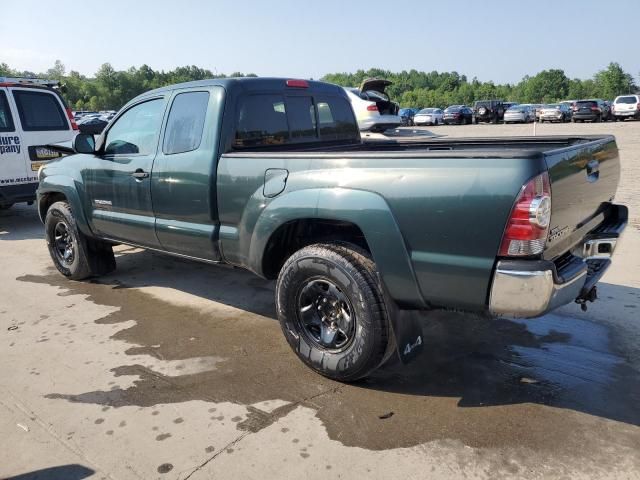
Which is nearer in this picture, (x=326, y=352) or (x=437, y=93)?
(x=326, y=352)

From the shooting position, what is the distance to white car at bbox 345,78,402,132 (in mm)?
15516

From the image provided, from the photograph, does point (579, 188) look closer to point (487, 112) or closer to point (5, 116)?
point (5, 116)

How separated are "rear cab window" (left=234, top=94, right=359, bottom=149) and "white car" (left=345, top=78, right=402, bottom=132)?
993 centimetres

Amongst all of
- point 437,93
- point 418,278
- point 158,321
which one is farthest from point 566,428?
point 437,93

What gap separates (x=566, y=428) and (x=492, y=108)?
40223 mm

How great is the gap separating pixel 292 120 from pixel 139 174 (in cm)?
138

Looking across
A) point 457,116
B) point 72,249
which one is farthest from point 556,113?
point 72,249

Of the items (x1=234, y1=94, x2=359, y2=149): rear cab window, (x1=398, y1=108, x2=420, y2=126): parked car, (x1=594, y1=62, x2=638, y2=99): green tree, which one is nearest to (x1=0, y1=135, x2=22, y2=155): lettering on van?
(x1=234, y1=94, x2=359, y2=149): rear cab window

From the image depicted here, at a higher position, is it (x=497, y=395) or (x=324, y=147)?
(x=324, y=147)

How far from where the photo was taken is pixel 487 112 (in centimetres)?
3962

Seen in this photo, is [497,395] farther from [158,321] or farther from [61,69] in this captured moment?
[61,69]

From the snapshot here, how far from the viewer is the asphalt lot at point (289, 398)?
2.67 metres

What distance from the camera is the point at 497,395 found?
3250mm

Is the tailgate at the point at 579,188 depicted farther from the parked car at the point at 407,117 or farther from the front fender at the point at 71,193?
the parked car at the point at 407,117
